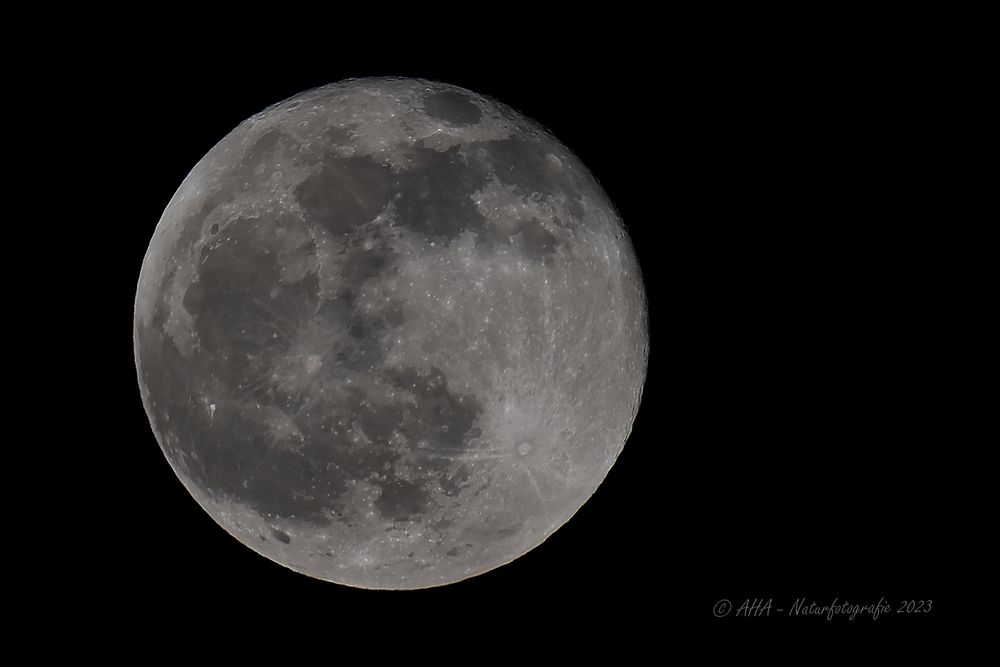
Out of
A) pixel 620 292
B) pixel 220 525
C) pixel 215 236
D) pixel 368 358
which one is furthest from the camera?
pixel 220 525

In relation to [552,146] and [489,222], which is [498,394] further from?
[552,146]

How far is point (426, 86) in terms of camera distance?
12.5 ft

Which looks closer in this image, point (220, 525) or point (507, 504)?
point (507, 504)

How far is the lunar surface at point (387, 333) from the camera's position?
10.4 feet

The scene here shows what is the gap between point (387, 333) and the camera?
3.15 metres

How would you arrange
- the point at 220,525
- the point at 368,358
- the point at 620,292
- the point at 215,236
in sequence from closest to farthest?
the point at 368,358
the point at 215,236
the point at 620,292
the point at 220,525

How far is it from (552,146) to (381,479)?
1.74 metres

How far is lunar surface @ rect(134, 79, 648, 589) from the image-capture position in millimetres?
3182

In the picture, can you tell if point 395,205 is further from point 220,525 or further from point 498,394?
point 220,525

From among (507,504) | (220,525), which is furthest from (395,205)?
(220,525)

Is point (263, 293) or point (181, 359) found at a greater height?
point (263, 293)

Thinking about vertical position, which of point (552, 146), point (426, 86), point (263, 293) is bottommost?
point (263, 293)

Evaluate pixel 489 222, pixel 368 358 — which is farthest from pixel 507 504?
pixel 489 222

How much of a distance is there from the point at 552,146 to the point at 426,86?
660 mm
